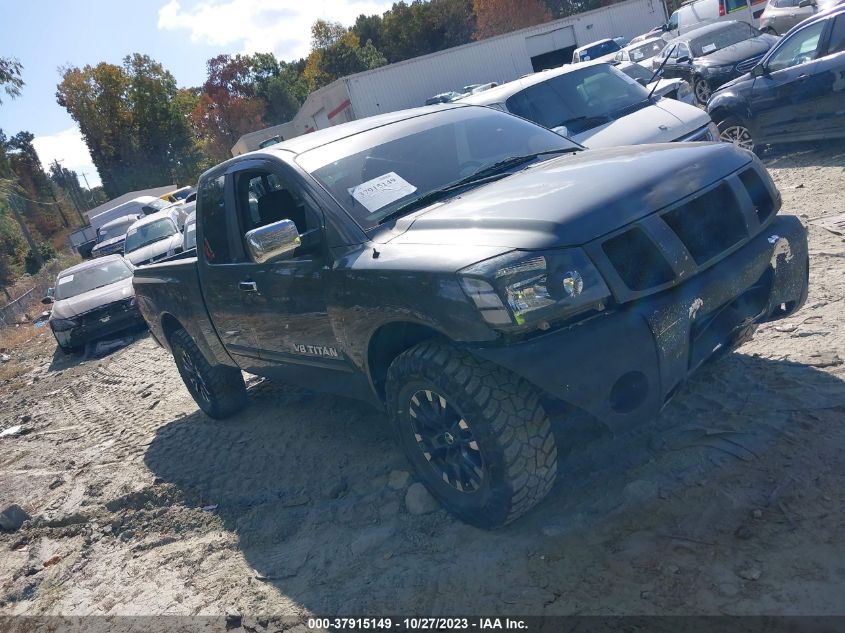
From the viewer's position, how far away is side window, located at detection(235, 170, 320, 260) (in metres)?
4.35

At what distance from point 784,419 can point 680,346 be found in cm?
100

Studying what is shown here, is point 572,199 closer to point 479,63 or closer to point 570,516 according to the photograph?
point 570,516

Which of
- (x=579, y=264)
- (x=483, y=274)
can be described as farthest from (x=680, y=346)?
(x=483, y=274)

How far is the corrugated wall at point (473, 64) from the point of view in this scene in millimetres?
37250

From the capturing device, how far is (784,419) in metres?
3.81

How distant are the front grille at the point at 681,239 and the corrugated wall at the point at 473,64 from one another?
3416cm

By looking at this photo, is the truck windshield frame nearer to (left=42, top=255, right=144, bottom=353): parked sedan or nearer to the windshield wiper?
the windshield wiper

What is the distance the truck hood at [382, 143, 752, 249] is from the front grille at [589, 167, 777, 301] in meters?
0.06

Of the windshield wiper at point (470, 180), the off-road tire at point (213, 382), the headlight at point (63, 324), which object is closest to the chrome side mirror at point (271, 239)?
the windshield wiper at point (470, 180)

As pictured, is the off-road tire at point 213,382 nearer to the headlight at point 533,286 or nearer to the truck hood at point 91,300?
the headlight at point 533,286

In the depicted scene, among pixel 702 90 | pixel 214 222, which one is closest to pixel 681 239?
pixel 214 222

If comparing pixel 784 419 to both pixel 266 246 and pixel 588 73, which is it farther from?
pixel 588 73

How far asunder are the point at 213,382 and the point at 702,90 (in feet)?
41.7

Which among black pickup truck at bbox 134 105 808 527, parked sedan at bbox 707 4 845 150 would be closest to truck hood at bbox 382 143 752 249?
black pickup truck at bbox 134 105 808 527
